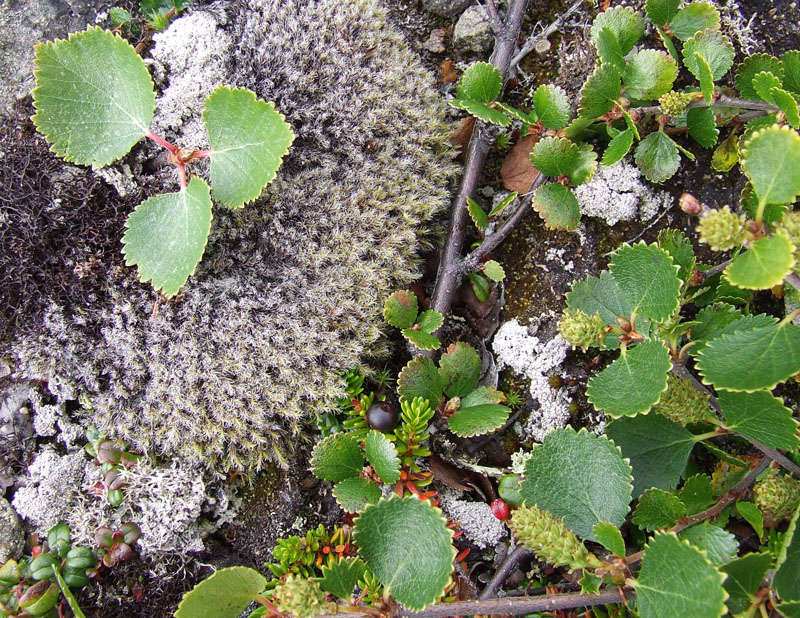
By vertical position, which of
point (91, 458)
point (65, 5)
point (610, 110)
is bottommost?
point (91, 458)

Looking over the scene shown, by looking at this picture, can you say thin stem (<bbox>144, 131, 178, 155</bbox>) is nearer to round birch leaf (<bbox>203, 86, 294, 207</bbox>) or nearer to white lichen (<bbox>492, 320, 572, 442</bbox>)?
round birch leaf (<bbox>203, 86, 294, 207</bbox>)

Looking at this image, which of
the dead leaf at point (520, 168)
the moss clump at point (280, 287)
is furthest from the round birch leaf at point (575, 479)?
the dead leaf at point (520, 168)

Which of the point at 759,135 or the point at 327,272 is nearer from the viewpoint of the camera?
the point at 759,135

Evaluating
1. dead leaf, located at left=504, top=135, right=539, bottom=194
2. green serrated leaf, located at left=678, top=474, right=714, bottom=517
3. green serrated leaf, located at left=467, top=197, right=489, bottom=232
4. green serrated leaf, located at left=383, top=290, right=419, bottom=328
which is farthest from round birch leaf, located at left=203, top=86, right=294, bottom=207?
green serrated leaf, located at left=678, top=474, right=714, bottom=517

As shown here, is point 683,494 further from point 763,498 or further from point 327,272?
point 327,272

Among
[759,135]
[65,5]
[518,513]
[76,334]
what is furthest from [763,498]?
[65,5]

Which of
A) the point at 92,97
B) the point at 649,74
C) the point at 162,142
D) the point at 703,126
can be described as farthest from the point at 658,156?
the point at 92,97

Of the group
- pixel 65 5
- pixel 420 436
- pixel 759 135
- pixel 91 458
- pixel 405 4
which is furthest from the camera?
pixel 405 4
